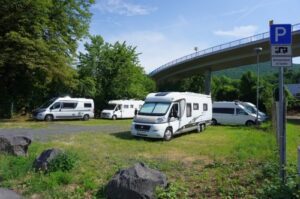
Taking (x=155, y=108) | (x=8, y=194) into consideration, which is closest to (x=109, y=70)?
(x=155, y=108)

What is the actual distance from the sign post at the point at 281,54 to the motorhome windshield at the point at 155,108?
11933 millimetres

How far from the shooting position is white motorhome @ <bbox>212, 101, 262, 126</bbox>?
3206cm

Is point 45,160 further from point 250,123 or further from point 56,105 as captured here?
point 56,105

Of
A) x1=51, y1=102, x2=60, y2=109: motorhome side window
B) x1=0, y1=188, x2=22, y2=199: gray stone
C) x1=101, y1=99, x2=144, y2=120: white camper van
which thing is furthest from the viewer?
x1=101, y1=99, x2=144, y2=120: white camper van

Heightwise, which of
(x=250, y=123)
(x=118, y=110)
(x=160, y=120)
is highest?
(x=118, y=110)

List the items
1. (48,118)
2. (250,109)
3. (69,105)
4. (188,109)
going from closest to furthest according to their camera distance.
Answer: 1. (188,109)
2. (250,109)
3. (48,118)
4. (69,105)

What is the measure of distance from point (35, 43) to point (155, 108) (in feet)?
48.4

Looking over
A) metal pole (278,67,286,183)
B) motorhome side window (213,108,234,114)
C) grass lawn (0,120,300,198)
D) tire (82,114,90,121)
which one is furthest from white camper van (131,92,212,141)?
tire (82,114,90,121)

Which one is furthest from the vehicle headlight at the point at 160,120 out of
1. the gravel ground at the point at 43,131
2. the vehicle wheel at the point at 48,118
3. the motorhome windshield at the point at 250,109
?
the vehicle wheel at the point at 48,118

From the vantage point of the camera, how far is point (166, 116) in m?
19.0

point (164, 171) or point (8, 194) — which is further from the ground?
point (164, 171)

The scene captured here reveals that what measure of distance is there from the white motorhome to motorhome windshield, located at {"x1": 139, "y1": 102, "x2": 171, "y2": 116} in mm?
14303

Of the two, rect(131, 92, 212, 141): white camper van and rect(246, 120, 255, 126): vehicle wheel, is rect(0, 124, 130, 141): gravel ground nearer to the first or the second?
rect(131, 92, 212, 141): white camper van

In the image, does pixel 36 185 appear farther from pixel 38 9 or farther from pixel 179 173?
pixel 38 9
